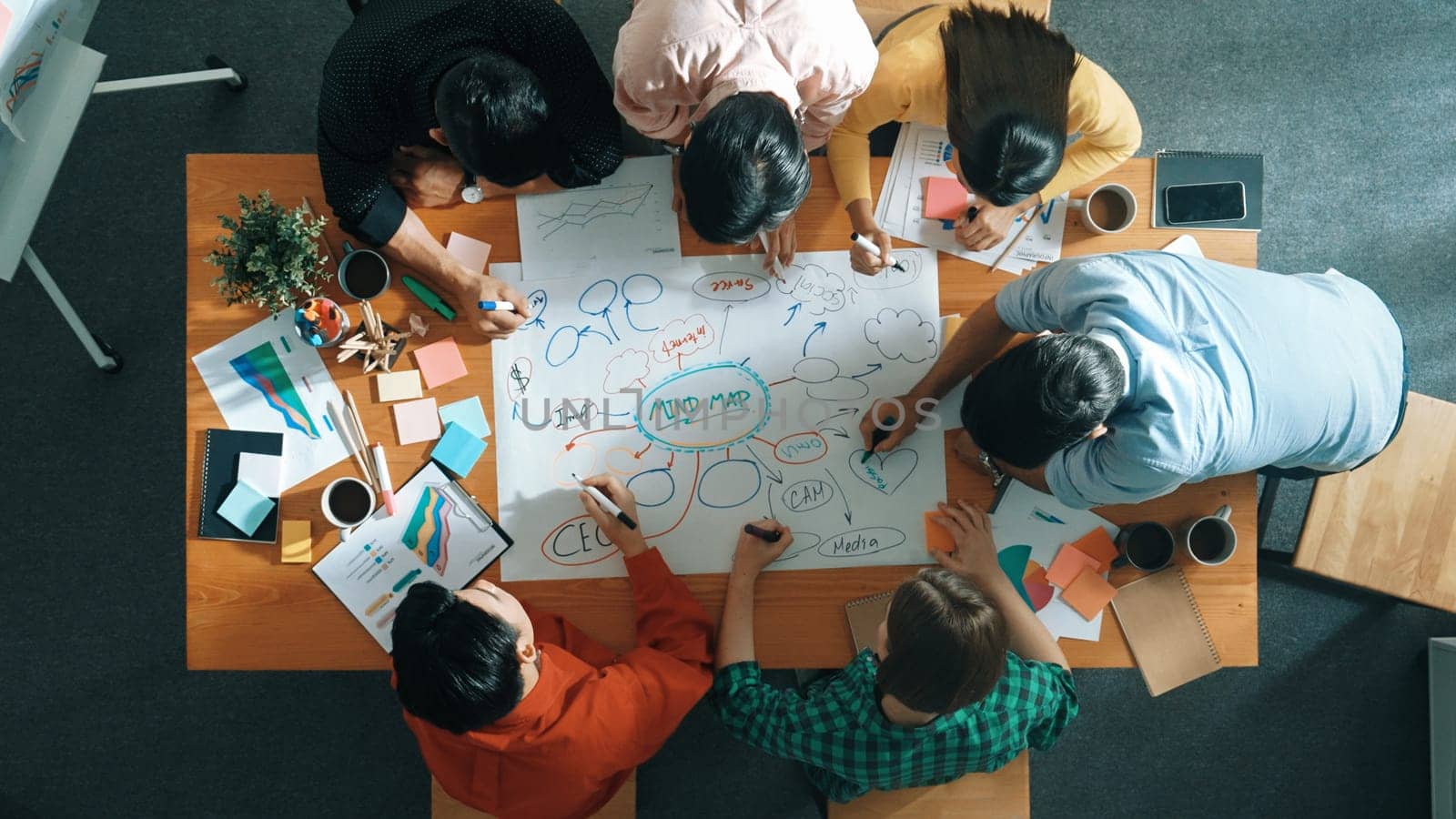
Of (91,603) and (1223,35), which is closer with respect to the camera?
(91,603)

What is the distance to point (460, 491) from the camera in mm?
1479

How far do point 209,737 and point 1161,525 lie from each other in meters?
2.26

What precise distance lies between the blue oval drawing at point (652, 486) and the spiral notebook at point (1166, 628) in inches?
31.7

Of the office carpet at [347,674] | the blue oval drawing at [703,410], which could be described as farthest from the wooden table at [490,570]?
the office carpet at [347,674]

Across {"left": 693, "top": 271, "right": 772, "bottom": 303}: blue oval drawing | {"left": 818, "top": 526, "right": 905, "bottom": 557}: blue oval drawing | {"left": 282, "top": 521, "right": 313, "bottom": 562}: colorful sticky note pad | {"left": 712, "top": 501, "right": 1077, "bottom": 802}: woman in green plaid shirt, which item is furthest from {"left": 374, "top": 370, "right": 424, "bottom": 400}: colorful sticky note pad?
{"left": 818, "top": 526, "right": 905, "bottom": 557}: blue oval drawing

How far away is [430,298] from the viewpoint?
150 cm

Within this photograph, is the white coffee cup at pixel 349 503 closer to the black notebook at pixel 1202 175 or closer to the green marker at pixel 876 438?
the green marker at pixel 876 438

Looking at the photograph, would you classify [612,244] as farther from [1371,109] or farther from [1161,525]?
[1371,109]

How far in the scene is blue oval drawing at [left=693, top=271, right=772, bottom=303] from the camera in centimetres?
151

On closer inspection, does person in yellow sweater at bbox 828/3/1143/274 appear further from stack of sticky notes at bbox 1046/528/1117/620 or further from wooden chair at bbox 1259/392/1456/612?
wooden chair at bbox 1259/392/1456/612

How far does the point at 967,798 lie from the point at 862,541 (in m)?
0.51

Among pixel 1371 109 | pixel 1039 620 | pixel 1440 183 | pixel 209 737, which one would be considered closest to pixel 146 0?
pixel 209 737

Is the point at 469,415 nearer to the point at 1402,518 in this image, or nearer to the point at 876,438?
the point at 876,438

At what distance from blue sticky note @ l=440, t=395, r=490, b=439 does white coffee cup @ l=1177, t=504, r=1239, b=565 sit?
1.23 m
